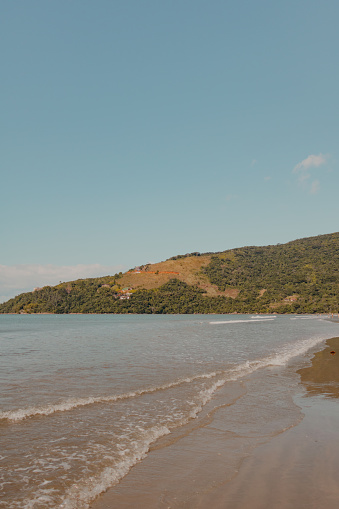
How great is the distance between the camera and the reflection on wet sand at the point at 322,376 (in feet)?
41.9

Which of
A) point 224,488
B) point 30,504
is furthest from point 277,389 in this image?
point 30,504

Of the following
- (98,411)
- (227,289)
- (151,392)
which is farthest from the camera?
(227,289)

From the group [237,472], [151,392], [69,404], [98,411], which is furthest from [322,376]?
[237,472]

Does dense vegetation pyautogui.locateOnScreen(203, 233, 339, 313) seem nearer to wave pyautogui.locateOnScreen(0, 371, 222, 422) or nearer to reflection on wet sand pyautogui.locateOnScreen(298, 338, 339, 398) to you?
reflection on wet sand pyautogui.locateOnScreen(298, 338, 339, 398)

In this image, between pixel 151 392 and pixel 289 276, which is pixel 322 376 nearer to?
pixel 151 392

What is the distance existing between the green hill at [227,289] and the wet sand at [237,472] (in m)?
131

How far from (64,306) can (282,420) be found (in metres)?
185

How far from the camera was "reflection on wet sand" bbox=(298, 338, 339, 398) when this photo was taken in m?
12.8

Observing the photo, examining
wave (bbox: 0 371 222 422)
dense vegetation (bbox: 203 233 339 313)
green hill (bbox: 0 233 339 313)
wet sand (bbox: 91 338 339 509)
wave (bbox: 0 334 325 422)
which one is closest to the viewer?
wet sand (bbox: 91 338 339 509)

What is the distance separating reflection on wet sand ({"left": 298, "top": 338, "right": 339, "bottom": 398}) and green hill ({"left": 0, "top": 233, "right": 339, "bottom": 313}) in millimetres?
117354

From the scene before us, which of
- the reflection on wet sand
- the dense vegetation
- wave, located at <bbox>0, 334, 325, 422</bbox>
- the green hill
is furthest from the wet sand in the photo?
the green hill

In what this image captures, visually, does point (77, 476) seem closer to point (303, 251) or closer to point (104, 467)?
point (104, 467)

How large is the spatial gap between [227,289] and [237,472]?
169708 mm

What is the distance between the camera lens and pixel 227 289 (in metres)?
174
